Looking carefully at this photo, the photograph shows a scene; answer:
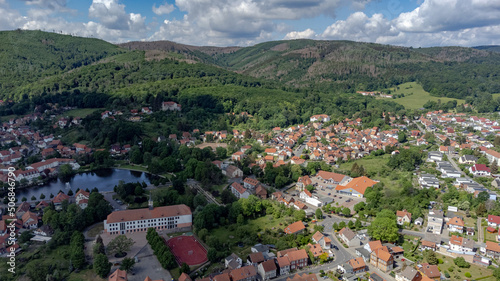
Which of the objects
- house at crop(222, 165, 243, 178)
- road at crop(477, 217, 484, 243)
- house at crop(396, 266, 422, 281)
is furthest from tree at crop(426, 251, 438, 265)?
house at crop(222, 165, 243, 178)

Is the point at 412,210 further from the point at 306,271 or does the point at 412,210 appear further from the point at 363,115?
the point at 363,115

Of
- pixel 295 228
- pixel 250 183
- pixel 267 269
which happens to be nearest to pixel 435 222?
pixel 295 228

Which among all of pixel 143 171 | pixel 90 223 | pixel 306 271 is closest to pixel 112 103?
pixel 143 171

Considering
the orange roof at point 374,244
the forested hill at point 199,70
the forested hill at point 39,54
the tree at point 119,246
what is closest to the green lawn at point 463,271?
the orange roof at point 374,244

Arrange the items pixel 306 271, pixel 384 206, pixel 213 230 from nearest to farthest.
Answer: pixel 306 271 → pixel 213 230 → pixel 384 206

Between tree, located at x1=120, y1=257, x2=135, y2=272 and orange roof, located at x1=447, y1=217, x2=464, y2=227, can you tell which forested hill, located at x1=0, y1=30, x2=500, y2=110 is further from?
orange roof, located at x1=447, y1=217, x2=464, y2=227
